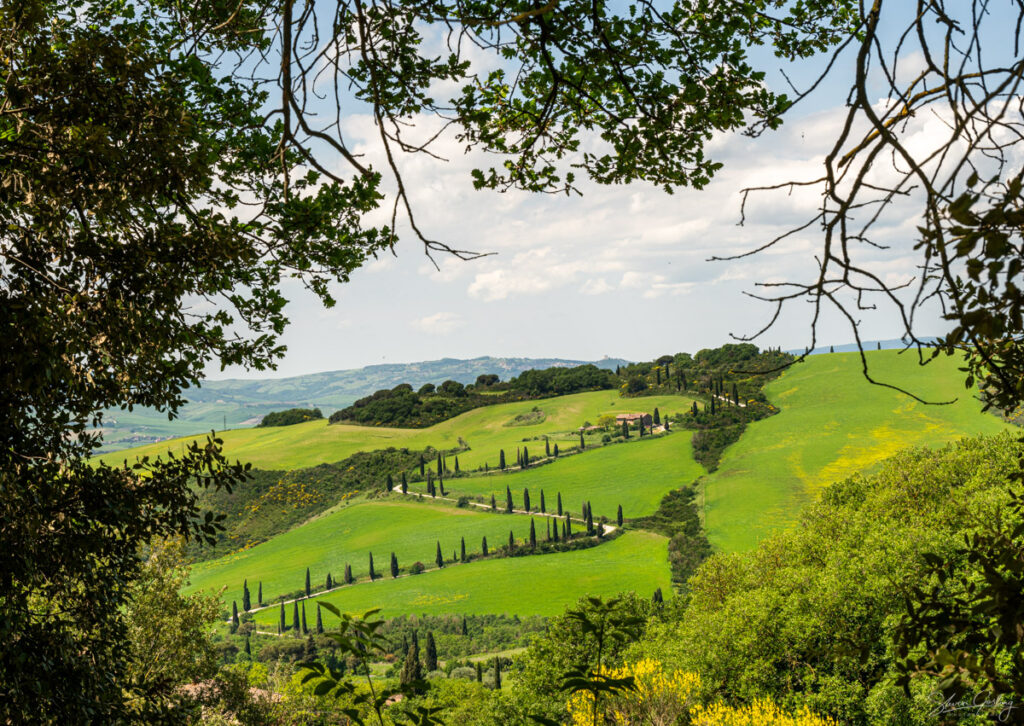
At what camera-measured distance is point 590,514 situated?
89.4m

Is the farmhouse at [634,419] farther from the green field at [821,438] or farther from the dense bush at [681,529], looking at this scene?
the dense bush at [681,529]

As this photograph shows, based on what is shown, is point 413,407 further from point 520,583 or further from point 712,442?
point 520,583

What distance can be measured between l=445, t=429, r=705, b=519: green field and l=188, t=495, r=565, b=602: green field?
5.76 metres

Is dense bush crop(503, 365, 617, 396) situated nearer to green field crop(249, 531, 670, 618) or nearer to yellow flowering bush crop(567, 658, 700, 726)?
green field crop(249, 531, 670, 618)

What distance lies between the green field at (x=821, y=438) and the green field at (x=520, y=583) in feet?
31.2

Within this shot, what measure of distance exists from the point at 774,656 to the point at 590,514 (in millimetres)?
66978

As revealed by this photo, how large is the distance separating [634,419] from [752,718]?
9530cm

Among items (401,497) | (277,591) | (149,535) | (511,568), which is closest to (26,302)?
(149,535)

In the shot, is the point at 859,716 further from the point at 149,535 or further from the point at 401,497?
the point at 401,497

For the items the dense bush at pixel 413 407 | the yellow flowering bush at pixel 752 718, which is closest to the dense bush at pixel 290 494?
the dense bush at pixel 413 407

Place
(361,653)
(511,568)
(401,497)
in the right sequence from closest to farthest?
(361,653)
(511,568)
(401,497)

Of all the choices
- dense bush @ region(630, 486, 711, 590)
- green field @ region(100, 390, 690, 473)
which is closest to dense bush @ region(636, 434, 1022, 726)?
dense bush @ region(630, 486, 711, 590)

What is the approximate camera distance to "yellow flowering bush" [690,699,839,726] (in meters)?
17.9

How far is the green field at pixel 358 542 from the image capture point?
90.9 m
